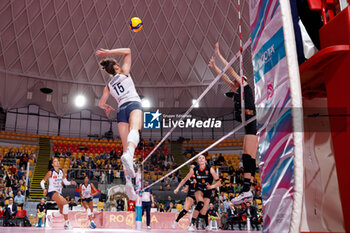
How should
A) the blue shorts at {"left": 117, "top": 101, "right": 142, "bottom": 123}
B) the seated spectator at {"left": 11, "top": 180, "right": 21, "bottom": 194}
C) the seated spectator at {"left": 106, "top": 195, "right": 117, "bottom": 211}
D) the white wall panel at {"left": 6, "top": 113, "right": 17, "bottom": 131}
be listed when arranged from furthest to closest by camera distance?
the white wall panel at {"left": 6, "top": 113, "right": 17, "bottom": 131} < the seated spectator at {"left": 11, "top": 180, "right": 21, "bottom": 194} < the seated spectator at {"left": 106, "top": 195, "right": 117, "bottom": 211} < the blue shorts at {"left": 117, "top": 101, "right": 142, "bottom": 123}

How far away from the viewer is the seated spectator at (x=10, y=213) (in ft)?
35.2

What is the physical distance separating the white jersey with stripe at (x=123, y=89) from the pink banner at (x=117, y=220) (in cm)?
620

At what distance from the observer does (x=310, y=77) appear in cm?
179

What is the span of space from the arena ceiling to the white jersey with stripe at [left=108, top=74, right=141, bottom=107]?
12.9m

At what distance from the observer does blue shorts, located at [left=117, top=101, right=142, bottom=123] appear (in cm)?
571

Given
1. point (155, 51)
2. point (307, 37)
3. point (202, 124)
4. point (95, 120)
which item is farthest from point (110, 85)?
point (95, 120)

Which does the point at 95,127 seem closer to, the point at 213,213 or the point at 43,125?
the point at 43,125

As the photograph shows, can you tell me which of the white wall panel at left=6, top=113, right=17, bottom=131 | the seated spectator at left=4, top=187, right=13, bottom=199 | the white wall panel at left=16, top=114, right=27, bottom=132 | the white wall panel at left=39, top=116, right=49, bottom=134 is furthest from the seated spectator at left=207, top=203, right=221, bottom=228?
the white wall panel at left=6, top=113, right=17, bottom=131

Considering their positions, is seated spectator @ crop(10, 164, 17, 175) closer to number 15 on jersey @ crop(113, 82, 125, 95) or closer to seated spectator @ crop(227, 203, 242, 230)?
seated spectator @ crop(227, 203, 242, 230)

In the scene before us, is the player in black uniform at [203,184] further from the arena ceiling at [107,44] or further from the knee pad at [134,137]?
the arena ceiling at [107,44]

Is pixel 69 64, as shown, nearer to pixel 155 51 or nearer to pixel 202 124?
pixel 155 51

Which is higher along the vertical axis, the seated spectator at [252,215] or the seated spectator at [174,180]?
the seated spectator at [174,180]

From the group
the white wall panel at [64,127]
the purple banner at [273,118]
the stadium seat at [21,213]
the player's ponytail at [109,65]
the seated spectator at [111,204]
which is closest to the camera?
the purple banner at [273,118]

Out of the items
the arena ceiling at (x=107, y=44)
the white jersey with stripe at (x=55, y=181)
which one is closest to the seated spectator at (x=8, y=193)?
the white jersey with stripe at (x=55, y=181)
